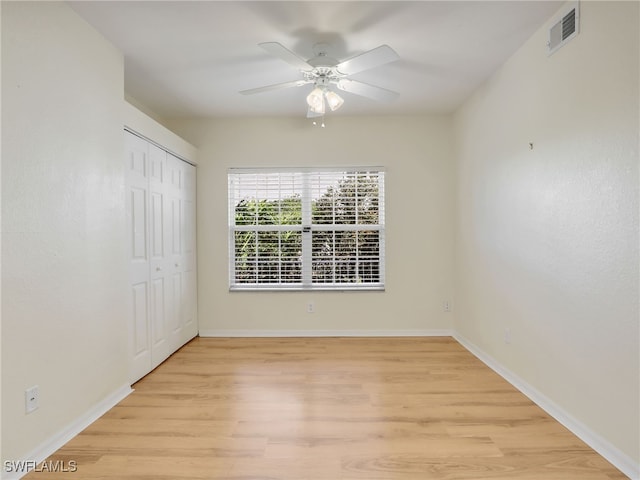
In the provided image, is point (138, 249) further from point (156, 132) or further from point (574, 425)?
point (574, 425)

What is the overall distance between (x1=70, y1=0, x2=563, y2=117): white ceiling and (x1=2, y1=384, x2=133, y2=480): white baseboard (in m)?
2.46

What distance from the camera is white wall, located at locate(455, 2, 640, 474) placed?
70.5 inches

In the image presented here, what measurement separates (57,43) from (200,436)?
7.85 ft

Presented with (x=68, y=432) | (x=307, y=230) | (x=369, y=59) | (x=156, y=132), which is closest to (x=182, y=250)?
(x=156, y=132)

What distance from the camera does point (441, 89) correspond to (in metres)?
3.46

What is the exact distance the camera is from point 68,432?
6.88 ft

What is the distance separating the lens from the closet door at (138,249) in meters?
2.86

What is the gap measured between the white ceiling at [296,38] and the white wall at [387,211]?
2.33 ft

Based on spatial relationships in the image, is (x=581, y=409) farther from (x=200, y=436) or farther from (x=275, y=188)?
(x=275, y=188)

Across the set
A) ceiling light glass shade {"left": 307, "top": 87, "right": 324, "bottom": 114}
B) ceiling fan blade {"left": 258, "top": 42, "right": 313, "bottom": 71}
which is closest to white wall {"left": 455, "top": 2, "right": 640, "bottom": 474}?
ceiling light glass shade {"left": 307, "top": 87, "right": 324, "bottom": 114}

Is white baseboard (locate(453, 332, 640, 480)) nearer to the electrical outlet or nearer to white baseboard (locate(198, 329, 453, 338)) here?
white baseboard (locate(198, 329, 453, 338))

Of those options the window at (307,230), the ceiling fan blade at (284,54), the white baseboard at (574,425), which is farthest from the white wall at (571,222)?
the ceiling fan blade at (284,54)

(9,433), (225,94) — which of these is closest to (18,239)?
(9,433)

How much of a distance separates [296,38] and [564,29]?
1673 mm
